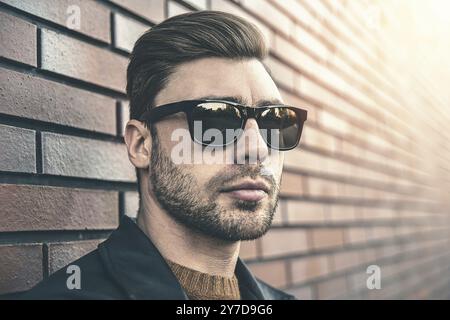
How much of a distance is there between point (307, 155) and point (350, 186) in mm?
495

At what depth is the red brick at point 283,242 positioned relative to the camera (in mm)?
2180

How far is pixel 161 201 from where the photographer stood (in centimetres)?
140

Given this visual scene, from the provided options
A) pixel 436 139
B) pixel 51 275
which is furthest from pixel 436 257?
pixel 51 275

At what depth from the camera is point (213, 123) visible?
52.1 inches

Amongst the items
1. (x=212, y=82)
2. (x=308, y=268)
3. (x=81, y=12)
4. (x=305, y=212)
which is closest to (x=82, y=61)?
(x=81, y=12)

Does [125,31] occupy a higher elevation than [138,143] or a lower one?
higher

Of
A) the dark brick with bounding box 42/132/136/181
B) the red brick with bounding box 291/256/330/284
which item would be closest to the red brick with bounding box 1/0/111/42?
the dark brick with bounding box 42/132/136/181

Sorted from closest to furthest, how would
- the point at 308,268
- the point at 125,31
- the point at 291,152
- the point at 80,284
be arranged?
the point at 80,284
the point at 125,31
the point at 291,152
the point at 308,268

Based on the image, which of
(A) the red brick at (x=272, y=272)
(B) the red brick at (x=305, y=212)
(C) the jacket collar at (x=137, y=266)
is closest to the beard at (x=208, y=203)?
(C) the jacket collar at (x=137, y=266)

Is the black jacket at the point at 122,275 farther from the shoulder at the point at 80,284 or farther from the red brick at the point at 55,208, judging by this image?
the red brick at the point at 55,208

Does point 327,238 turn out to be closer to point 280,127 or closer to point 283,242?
point 283,242

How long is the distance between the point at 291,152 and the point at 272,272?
508mm

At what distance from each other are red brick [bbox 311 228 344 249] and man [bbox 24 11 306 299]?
113cm

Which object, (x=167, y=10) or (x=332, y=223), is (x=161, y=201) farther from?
(x=332, y=223)
